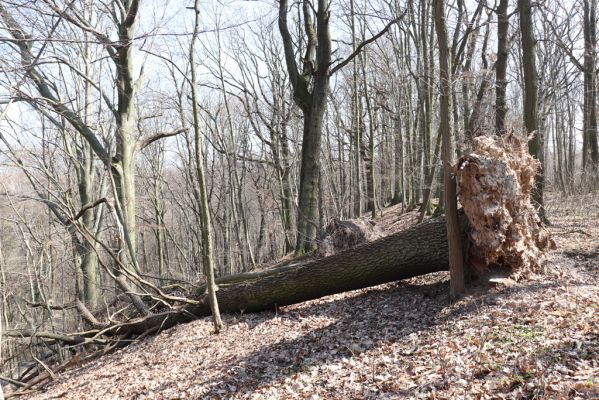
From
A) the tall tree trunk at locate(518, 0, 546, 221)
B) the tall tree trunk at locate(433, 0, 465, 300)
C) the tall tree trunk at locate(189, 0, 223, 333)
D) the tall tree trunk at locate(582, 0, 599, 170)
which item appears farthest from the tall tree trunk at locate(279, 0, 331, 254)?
the tall tree trunk at locate(582, 0, 599, 170)

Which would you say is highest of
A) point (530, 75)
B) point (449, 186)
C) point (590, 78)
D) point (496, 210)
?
point (590, 78)

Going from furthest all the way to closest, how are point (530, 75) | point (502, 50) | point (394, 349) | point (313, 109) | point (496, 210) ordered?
point (313, 109), point (502, 50), point (530, 75), point (496, 210), point (394, 349)

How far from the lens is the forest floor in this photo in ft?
12.0

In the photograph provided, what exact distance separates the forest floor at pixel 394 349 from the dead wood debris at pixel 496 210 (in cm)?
35

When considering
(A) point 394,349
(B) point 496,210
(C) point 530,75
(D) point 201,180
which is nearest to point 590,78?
(C) point 530,75

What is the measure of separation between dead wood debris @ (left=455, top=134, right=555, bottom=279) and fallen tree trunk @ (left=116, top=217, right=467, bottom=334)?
1.56ft

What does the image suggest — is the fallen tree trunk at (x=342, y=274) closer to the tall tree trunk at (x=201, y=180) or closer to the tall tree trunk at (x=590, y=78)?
the tall tree trunk at (x=201, y=180)

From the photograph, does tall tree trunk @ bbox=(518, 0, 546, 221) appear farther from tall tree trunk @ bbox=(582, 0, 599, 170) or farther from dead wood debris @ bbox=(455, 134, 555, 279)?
tall tree trunk @ bbox=(582, 0, 599, 170)

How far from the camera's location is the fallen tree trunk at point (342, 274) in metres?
6.27

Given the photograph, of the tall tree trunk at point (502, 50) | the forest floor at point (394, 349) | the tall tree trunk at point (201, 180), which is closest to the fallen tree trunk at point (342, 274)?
the forest floor at point (394, 349)

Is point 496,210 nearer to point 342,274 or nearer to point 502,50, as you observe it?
point 342,274

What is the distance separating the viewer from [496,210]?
217 inches

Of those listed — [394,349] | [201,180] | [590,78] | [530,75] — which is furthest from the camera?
[590,78]

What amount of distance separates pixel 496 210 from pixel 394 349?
239 centimetres
